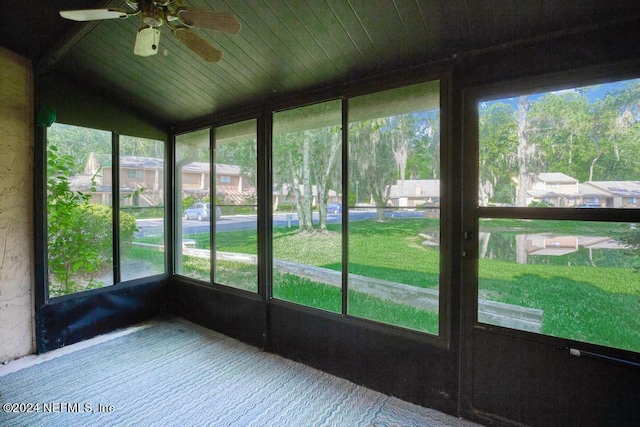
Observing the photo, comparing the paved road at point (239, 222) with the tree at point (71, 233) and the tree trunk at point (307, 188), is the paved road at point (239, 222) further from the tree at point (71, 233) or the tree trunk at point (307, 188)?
the tree at point (71, 233)

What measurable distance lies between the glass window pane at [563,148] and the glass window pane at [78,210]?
387 cm

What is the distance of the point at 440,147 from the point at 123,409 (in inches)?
118

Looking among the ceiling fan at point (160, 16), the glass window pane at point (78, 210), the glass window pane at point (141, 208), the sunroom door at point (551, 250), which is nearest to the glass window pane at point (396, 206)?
the sunroom door at point (551, 250)

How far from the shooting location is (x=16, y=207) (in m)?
2.88

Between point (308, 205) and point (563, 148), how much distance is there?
202 centimetres

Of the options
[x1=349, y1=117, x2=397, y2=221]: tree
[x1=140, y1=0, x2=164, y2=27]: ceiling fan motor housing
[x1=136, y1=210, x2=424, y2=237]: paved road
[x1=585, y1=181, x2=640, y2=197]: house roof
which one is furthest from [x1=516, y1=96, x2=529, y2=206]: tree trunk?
[x1=140, y1=0, x2=164, y2=27]: ceiling fan motor housing

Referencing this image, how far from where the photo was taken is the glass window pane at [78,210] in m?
3.13

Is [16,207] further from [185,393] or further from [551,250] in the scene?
[551,250]

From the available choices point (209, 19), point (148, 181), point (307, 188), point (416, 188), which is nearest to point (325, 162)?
point (307, 188)

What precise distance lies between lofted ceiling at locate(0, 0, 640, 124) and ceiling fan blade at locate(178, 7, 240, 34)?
0.39 meters

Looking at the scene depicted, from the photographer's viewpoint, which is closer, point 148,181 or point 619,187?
point 619,187

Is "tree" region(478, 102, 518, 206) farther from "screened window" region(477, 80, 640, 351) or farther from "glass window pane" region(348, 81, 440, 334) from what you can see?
"glass window pane" region(348, 81, 440, 334)

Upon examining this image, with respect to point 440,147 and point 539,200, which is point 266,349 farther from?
point 539,200

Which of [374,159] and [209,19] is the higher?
[209,19]
